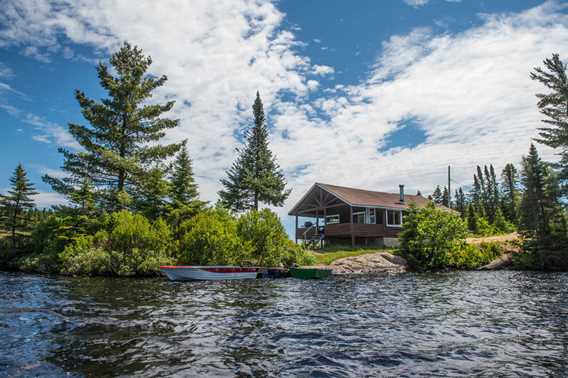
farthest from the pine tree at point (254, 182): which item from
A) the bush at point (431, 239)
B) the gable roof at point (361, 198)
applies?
the bush at point (431, 239)

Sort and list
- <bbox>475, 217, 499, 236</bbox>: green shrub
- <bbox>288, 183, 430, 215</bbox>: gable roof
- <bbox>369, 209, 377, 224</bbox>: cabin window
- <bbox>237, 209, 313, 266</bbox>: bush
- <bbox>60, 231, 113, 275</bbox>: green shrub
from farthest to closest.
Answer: <bbox>475, 217, 499, 236</bbox>: green shrub → <bbox>369, 209, 377, 224</bbox>: cabin window → <bbox>288, 183, 430, 215</bbox>: gable roof → <bbox>237, 209, 313, 266</bbox>: bush → <bbox>60, 231, 113, 275</bbox>: green shrub

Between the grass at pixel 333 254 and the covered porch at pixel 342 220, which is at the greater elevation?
the covered porch at pixel 342 220

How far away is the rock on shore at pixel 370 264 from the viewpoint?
28.7m

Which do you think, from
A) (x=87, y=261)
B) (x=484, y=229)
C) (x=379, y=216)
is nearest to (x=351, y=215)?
(x=379, y=216)

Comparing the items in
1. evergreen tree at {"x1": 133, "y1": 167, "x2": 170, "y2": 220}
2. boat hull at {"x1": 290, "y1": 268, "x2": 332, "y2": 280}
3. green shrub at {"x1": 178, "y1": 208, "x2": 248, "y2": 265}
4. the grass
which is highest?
evergreen tree at {"x1": 133, "y1": 167, "x2": 170, "y2": 220}

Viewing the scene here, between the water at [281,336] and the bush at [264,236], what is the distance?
1410 cm

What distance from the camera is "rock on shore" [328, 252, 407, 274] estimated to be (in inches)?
1129

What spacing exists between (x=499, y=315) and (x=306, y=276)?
557 inches

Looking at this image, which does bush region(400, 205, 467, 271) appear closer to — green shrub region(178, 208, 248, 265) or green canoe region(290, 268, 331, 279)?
green canoe region(290, 268, 331, 279)

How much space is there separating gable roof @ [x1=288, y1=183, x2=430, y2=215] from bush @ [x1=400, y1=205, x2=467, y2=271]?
4.14 m

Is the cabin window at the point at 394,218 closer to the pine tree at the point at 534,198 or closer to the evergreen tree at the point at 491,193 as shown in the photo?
the pine tree at the point at 534,198

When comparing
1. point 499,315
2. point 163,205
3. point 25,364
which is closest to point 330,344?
point 25,364

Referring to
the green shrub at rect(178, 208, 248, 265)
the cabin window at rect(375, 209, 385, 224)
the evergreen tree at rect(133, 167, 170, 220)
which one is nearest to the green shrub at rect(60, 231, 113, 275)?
the green shrub at rect(178, 208, 248, 265)

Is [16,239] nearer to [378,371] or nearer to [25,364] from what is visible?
[25,364]
